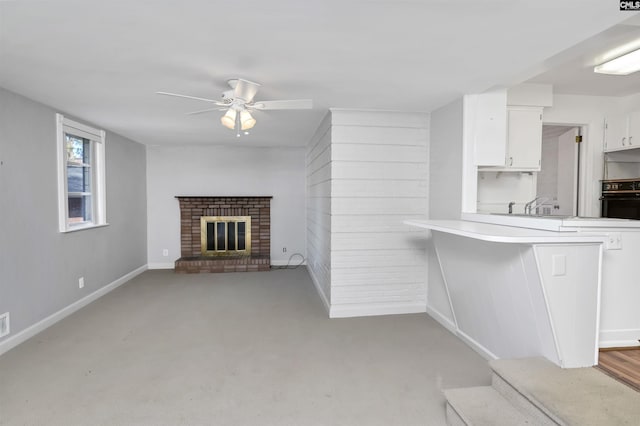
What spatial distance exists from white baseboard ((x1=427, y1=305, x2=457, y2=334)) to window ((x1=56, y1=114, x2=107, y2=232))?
428 cm

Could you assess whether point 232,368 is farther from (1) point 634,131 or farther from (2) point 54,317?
(1) point 634,131

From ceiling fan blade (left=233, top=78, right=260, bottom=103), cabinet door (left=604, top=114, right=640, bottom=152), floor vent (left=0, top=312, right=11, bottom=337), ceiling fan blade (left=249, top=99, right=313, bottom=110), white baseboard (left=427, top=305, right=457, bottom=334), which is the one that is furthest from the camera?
cabinet door (left=604, top=114, right=640, bottom=152)

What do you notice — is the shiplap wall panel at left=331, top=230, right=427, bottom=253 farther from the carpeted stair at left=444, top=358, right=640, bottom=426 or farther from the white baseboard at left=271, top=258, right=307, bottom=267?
the white baseboard at left=271, top=258, right=307, bottom=267

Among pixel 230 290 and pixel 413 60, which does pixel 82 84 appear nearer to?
pixel 413 60

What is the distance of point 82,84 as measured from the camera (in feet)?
9.44

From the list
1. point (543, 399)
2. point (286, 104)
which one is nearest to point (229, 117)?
point (286, 104)

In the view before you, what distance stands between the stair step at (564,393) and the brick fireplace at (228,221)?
4.61 m

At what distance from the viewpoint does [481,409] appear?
1931mm

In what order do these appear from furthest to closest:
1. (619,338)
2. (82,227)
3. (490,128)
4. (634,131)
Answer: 1. (82,227)
2. (634,131)
3. (490,128)
4. (619,338)

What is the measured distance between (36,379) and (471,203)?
390 centimetres

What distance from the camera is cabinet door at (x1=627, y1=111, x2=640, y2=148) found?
349 centimetres

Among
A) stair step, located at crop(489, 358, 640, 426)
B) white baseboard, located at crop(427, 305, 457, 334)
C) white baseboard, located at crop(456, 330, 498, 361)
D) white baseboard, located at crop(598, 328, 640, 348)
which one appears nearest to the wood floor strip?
white baseboard, located at crop(598, 328, 640, 348)

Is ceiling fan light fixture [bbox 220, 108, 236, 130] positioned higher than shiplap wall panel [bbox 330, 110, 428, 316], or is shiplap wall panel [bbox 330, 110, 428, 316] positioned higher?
ceiling fan light fixture [bbox 220, 108, 236, 130]

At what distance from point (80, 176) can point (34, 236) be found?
1.27m
